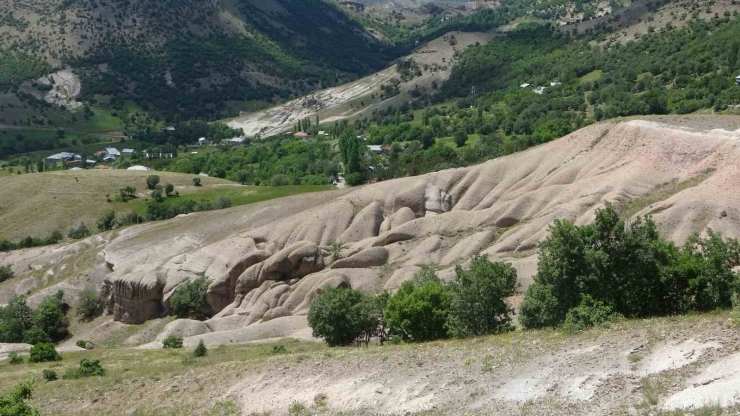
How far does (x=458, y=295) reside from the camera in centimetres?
4841

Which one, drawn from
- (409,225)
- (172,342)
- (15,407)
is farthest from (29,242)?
(15,407)

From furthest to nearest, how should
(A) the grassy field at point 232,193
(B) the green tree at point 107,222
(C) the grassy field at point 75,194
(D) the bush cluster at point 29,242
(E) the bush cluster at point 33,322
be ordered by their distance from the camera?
(C) the grassy field at point 75,194
(A) the grassy field at point 232,193
(B) the green tree at point 107,222
(D) the bush cluster at point 29,242
(E) the bush cluster at point 33,322

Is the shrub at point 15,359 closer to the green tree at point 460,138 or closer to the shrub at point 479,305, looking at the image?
the shrub at point 479,305

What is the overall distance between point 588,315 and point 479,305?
378 inches

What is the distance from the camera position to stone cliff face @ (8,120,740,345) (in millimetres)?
68125

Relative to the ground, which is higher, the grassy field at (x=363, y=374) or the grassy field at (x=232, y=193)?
the grassy field at (x=232, y=193)

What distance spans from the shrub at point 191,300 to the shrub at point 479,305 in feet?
145

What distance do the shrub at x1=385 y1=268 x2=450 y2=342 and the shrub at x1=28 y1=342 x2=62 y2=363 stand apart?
3360 cm

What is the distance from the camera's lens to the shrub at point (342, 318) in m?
56.1

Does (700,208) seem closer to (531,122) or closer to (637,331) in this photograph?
(637,331)

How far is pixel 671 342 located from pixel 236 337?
47.9 metres

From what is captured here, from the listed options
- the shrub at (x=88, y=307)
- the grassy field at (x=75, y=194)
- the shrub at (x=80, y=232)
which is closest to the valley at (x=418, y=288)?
the shrub at (x=88, y=307)

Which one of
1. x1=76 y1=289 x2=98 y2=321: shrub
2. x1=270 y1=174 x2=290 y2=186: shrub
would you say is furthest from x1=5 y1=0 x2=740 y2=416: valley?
x1=270 y1=174 x2=290 y2=186: shrub

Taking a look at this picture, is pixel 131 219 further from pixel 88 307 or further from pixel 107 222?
pixel 88 307
